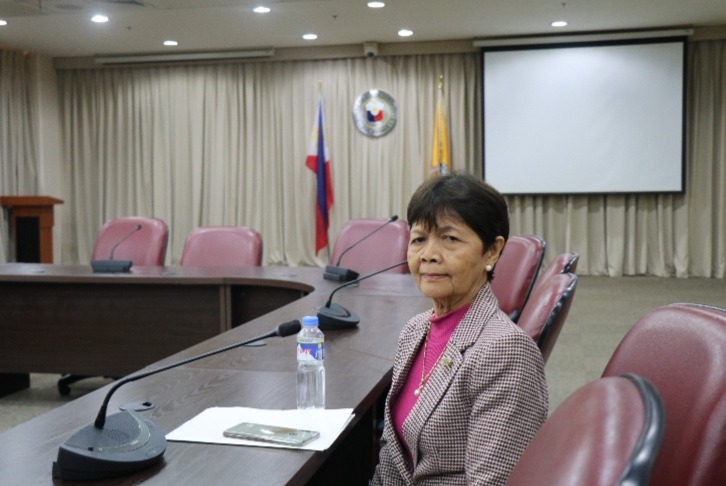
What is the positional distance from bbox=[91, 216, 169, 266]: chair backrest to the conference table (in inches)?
14.4

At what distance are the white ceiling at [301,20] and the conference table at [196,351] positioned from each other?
3.36m

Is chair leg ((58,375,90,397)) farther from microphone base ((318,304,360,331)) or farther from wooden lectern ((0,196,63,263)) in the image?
wooden lectern ((0,196,63,263))

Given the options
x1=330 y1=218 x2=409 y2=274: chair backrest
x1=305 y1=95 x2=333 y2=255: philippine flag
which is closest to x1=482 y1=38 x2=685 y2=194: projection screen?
x1=305 y1=95 x2=333 y2=255: philippine flag

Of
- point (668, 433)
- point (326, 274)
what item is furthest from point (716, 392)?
point (326, 274)

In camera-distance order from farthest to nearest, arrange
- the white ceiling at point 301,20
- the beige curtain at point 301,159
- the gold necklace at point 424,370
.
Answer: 1. the beige curtain at point 301,159
2. the white ceiling at point 301,20
3. the gold necklace at point 424,370

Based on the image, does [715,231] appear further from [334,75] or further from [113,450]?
[113,450]

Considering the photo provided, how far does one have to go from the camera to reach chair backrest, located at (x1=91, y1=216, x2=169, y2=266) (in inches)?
193

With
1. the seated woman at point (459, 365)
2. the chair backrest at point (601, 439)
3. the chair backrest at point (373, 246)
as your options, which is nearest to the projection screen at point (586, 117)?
the chair backrest at point (373, 246)

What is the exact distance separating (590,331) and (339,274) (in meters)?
2.86

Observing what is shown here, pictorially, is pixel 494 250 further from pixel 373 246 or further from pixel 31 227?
pixel 31 227

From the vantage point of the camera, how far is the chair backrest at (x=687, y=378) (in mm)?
987

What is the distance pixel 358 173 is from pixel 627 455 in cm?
891

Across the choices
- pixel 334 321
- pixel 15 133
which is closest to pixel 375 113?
pixel 15 133

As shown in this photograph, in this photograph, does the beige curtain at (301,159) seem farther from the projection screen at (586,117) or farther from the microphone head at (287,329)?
the microphone head at (287,329)
